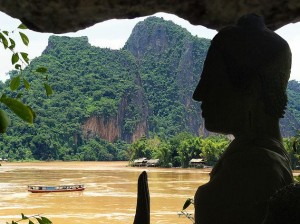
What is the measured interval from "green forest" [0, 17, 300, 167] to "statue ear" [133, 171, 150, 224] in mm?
45383

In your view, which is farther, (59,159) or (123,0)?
(59,159)

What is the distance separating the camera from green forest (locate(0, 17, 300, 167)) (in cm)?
5825

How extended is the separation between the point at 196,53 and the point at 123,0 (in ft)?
261

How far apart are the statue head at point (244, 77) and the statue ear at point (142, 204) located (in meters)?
0.23

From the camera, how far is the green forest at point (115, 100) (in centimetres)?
5825

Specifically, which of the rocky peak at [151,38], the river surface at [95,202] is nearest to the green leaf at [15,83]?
the river surface at [95,202]

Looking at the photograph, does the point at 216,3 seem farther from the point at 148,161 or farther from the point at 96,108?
the point at 96,108

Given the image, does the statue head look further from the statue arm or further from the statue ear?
the statue ear

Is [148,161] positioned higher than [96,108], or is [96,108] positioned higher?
[96,108]

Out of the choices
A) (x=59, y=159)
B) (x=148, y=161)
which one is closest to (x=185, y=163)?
(x=148, y=161)

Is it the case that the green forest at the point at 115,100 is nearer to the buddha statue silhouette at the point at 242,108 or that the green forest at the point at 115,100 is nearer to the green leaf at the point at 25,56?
the green leaf at the point at 25,56

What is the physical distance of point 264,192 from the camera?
0.95 metres

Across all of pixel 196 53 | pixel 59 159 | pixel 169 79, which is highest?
pixel 196 53

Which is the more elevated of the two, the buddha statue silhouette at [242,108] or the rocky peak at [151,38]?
the rocky peak at [151,38]
